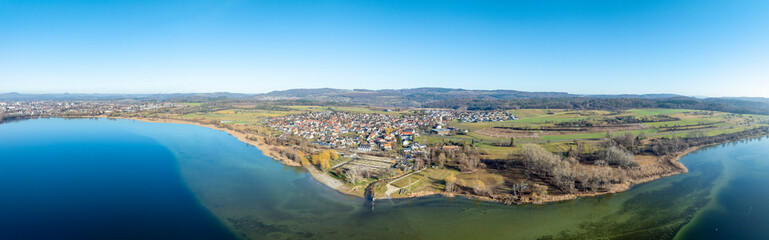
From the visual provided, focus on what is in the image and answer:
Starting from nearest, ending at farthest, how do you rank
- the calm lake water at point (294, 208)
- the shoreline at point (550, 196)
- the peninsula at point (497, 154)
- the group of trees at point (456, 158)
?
1. the calm lake water at point (294, 208)
2. the shoreline at point (550, 196)
3. the peninsula at point (497, 154)
4. the group of trees at point (456, 158)

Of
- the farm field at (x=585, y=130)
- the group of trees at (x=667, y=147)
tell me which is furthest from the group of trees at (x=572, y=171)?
the group of trees at (x=667, y=147)

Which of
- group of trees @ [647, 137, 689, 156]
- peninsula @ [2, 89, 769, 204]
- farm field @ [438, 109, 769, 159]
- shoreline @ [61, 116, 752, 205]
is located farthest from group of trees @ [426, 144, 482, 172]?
group of trees @ [647, 137, 689, 156]

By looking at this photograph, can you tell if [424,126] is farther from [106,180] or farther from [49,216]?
[49,216]

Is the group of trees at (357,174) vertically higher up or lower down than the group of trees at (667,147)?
lower down

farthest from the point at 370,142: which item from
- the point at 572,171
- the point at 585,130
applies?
the point at 585,130

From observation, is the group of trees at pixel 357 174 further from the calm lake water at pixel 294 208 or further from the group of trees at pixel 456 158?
the group of trees at pixel 456 158

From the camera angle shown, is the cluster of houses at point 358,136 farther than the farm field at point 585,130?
No

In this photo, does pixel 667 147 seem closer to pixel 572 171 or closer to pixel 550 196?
pixel 572 171

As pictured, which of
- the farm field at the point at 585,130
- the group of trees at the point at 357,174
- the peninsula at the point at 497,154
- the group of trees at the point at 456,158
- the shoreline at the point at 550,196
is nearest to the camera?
the shoreline at the point at 550,196

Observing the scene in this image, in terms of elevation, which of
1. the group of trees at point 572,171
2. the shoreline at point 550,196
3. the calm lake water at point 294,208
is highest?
the group of trees at point 572,171
